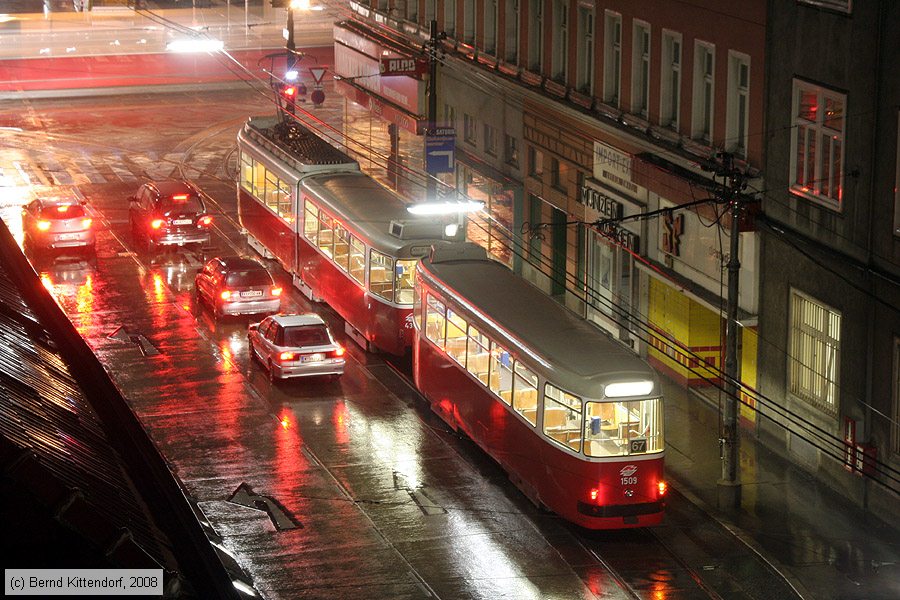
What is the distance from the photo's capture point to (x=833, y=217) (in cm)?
2809

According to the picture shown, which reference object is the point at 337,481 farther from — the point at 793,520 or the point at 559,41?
the point at 559,41

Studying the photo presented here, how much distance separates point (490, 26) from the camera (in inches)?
1777

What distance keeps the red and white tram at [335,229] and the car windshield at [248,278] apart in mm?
1326

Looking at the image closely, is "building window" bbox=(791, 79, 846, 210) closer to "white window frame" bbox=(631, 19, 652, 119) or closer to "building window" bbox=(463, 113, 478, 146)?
"white window frame" bbox=(631, 19, 652, 119)

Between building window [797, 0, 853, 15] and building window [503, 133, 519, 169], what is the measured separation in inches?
626

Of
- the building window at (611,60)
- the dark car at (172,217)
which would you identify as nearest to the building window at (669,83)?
the building window at (611,60)

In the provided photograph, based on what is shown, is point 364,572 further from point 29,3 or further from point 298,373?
point 29,3

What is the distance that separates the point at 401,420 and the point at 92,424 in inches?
691

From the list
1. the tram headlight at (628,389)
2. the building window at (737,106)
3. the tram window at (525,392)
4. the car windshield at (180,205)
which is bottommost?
the car windshield at (180,205)

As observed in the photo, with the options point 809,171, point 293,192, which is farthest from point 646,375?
point 293,192

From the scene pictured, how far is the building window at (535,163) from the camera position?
41.7 meters

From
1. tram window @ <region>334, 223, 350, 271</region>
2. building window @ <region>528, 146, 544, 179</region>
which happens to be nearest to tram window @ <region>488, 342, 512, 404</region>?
tram window @ <region>334, 223, 350, 271</region>

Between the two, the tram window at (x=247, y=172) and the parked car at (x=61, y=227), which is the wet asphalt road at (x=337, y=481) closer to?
the parked car at (x=61, y=227)

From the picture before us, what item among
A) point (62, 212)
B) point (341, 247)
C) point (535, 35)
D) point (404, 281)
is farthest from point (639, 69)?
point (62, 212)
